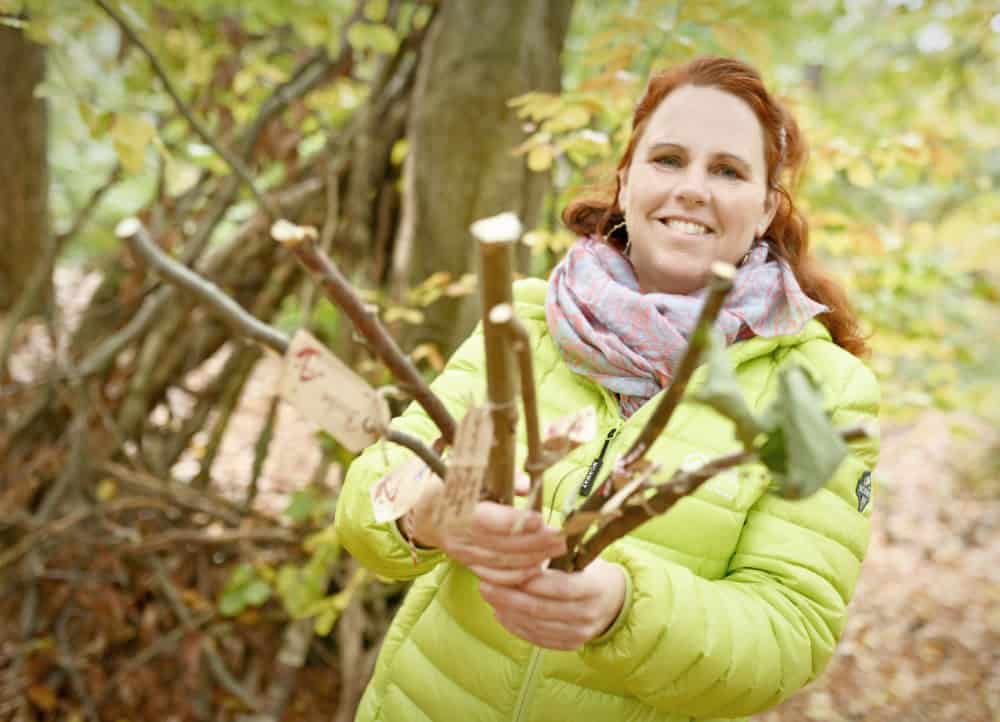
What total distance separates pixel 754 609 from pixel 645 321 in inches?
18.4

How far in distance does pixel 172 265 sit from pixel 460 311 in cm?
193

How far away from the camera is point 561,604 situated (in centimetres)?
90

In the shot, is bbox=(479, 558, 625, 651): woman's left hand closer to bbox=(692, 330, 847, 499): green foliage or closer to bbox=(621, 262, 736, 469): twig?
bbox=(621, 262, 736, 469): twig

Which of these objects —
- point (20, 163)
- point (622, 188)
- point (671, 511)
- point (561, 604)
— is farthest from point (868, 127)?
point (20, 163)

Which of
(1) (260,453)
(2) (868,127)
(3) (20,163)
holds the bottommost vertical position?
(1) (260,453)

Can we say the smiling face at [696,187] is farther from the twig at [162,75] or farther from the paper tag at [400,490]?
the twig at [162,75]

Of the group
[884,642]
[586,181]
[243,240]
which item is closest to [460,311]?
[586,181]

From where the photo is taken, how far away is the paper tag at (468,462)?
0.71 metres

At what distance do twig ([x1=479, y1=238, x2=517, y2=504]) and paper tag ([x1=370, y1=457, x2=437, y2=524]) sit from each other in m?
0.08

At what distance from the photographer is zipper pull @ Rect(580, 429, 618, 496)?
118 cm

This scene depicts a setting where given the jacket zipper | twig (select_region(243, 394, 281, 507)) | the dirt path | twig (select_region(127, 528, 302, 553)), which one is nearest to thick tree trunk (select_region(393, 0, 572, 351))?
twig (select_region(243, 394, 281, 507))

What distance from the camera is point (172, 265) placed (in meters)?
0.66

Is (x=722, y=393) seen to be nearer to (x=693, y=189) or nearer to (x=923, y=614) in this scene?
(x=693, y=189)

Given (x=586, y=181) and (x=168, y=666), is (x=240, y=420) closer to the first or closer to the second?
(x=168, y=666)
